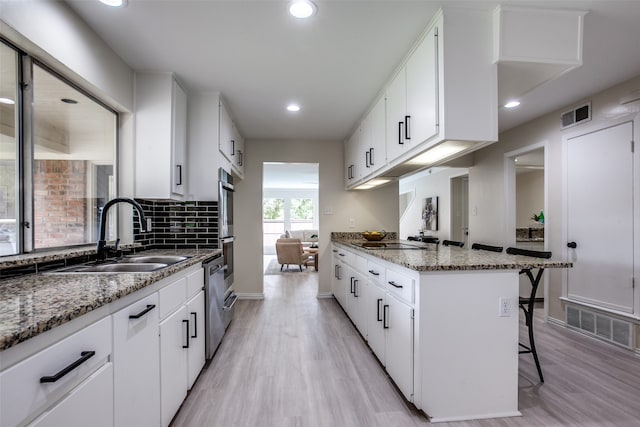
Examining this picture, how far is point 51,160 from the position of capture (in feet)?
6.16

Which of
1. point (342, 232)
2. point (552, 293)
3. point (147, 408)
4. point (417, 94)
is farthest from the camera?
point (342, 232)

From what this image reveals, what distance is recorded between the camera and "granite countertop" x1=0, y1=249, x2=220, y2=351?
760 mm

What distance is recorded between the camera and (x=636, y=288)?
265 centimetres

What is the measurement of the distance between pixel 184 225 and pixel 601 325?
4.09 metres

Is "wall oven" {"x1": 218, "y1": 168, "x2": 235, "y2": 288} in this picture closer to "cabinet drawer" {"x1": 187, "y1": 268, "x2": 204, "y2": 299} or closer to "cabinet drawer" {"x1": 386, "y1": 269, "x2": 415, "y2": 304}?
"cabinet drawer" {"x1": 187, "y1": 268, "x2": 204, "y2": 299}

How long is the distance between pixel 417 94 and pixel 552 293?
9.83 ft

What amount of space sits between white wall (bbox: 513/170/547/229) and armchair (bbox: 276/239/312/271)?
13.8 feet

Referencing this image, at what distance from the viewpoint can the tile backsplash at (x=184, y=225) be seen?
2.96 meters

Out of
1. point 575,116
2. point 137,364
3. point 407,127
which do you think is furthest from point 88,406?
point 575,116

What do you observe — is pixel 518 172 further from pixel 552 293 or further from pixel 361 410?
pixel 361 410

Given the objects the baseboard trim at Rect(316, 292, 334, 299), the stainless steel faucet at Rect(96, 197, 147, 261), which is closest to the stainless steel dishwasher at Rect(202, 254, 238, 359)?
the stainless steel faucet at Rect(96, 197, 147, 261)

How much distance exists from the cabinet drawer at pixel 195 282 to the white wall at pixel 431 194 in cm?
493

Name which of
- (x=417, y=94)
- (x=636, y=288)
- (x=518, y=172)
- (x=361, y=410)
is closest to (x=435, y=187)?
(x=518, y=172)

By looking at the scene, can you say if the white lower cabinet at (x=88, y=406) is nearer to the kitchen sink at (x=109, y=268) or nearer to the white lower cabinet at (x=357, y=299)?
the kitchen sink at (x=109, y=268)
